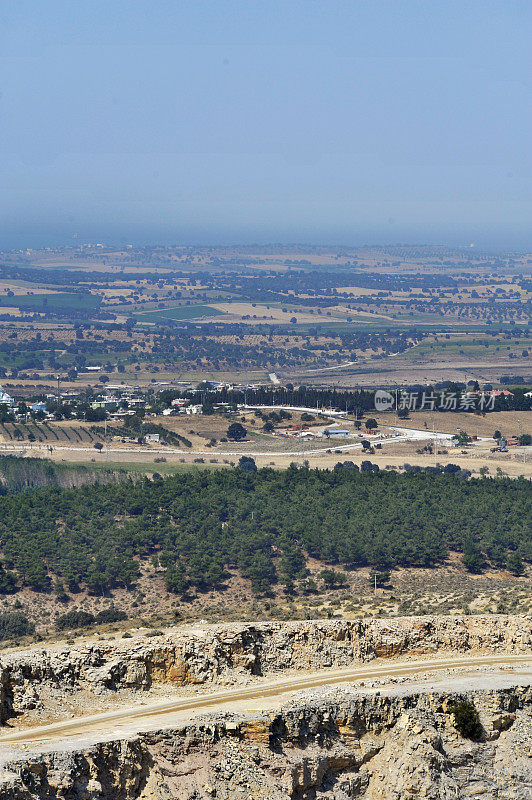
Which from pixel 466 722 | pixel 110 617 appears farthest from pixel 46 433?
pixel 466 722

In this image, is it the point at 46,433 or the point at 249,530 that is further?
the point at 46,433

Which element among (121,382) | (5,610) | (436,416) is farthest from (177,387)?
(5,610)

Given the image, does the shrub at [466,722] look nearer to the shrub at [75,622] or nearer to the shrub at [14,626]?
the shrub at [75,622]

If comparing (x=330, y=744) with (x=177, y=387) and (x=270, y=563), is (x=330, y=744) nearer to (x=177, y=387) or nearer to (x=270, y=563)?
(x=270, y=563)

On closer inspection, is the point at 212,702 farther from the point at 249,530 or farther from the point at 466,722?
the point at 249,530

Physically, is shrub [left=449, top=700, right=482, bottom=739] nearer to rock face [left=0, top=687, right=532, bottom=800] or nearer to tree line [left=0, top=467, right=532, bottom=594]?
rock face [left=0, top=687, right=532, bottom=800]

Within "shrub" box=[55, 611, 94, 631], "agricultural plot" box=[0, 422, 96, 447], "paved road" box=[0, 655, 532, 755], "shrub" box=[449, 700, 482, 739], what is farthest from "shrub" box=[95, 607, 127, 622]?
"agricultural plot" box=[0, 422, 96, 447]
